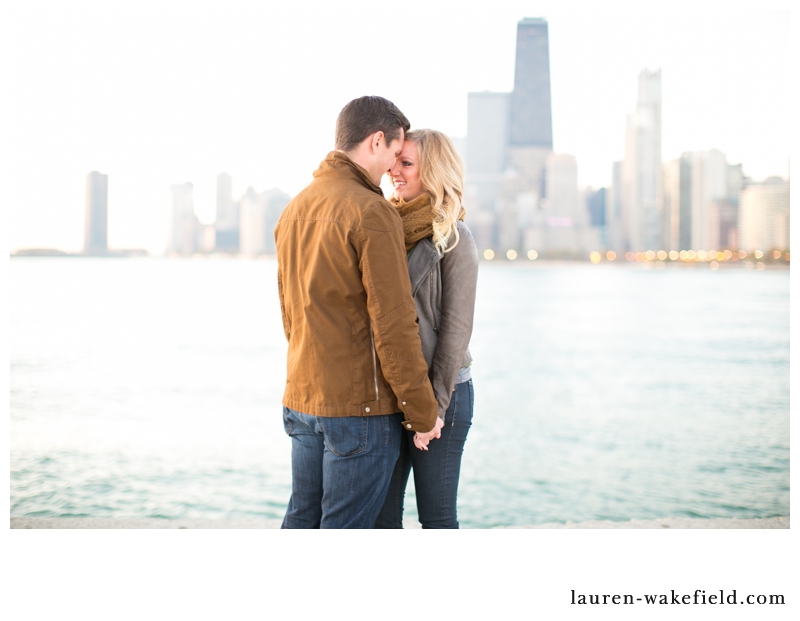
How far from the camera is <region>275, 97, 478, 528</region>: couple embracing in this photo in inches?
72.3

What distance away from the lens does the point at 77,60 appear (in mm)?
92000

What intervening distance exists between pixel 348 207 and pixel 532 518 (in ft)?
32.0

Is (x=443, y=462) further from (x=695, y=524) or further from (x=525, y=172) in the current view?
(x=525, y=172)

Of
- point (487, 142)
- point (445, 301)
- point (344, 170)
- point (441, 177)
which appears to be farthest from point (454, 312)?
point (487, 142)

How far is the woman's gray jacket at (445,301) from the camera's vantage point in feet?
6.73

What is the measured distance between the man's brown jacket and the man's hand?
0.08m

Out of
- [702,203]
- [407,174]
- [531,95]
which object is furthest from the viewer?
[531,95]

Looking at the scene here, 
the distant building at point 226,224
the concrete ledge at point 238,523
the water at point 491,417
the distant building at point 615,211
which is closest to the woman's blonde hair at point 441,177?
the concrete ledge at point 238,523

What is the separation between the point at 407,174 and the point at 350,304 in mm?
552

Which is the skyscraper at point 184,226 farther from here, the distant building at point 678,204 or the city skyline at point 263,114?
the distant building at point 678,204

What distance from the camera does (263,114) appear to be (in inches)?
4318

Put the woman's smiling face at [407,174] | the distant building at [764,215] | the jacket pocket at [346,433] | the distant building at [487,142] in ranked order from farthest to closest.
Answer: the distant building at [487,142]
the distant building at [764,215]
the woman's smiling face at [407,174]
the jacket pocket at [346,433]

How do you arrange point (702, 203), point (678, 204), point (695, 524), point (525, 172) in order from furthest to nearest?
point (525, 172), point (678, 204), point (702, 203), point (695, 524)

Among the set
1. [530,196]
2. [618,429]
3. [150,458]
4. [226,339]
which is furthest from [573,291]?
[150,458]
